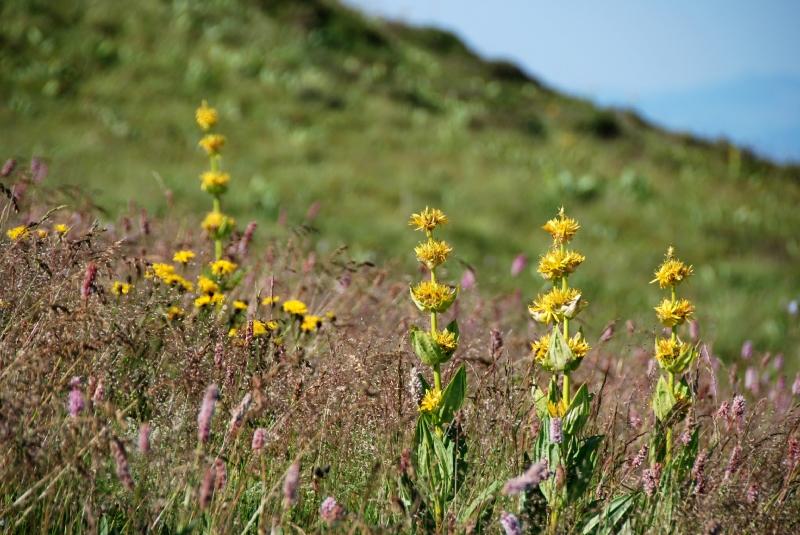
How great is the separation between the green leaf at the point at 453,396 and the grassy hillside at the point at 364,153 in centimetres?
519

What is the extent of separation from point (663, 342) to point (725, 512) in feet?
1.57

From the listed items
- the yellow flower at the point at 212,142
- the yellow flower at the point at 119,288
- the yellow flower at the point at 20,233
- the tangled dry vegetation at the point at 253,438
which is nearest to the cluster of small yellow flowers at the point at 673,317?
the tangled dry vegetation at the point at 253,438

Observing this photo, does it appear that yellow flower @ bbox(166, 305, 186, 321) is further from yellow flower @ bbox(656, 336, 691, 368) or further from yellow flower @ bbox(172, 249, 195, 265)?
yellow flower @ bbox(656, 336, 691, 368)

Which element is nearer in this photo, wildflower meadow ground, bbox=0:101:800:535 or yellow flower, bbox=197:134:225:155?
wildflower meadow ground, bbox=0:101:800:535

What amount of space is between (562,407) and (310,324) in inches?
57.7

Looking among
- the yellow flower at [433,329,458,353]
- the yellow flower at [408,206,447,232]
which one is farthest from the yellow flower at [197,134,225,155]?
the yellow flower at [433,329,458,353]

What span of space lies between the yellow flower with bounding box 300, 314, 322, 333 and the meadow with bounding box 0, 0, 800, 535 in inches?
1.3

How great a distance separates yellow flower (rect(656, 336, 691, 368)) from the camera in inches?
92.5

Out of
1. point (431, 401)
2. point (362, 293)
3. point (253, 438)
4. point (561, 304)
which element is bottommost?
point (362, 293)

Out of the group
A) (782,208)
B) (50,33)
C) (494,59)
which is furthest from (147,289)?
(494,59)

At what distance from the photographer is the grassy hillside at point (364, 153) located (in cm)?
888

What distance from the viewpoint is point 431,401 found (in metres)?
2.28

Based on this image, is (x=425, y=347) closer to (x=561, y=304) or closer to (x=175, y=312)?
(x=561, y=304)

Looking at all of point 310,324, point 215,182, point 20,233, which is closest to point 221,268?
point 310,324
